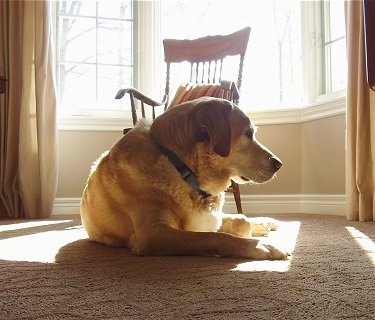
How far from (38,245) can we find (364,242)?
1140 millimetres

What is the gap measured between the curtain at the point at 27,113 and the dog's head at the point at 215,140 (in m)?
1.80

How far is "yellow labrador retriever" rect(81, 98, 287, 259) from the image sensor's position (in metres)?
1.47

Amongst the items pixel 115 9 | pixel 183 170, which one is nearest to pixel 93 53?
pixel 115 9

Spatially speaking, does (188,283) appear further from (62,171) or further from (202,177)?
(62,171)

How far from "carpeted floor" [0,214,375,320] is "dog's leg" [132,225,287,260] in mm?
33

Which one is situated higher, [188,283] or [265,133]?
[265,133]

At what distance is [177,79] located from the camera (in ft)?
12.4

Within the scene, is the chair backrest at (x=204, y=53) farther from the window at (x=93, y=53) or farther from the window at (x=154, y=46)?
the window at (x=93, y=53)

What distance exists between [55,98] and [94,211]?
1.77 m

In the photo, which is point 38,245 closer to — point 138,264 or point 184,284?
point 138,264

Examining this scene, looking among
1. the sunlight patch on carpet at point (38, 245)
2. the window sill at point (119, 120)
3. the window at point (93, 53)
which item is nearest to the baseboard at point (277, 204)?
the window sill at point (119, 120)

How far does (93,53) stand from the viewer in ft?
12.1

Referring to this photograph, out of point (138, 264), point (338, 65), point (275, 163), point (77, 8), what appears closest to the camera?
point (138, 264)

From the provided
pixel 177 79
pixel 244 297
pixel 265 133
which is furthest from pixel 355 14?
pixel 244 297
